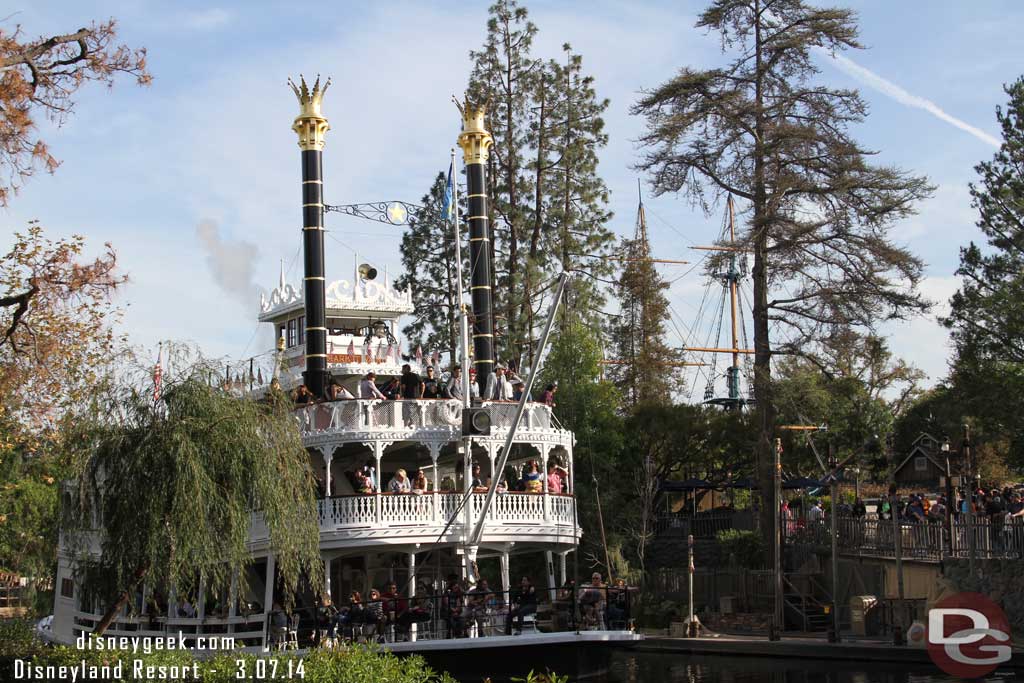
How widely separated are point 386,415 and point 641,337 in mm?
29857

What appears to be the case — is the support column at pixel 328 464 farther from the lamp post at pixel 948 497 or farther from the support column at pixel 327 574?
the lamp post at pixel 948 497

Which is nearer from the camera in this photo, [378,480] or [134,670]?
[134,670]

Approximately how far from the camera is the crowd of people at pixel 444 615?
23.5 m

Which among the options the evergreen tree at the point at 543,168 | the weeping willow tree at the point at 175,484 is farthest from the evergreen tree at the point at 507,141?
the weeping willow tree at the point at 175,484

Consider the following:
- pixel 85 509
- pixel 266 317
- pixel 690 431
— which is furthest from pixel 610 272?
pixel 85 509

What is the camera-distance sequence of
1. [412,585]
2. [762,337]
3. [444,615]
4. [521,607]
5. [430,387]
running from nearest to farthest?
[521,607] < [444,615] < [412,585] < [430,387] < [762,337]

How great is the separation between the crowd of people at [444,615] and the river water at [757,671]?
1424mm

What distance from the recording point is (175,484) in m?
18.2

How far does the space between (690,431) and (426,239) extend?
1183cm

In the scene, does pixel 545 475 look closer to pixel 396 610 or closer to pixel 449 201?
pixel 396 610

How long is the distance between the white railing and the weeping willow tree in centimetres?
653

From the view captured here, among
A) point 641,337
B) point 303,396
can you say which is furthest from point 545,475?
point 641,337

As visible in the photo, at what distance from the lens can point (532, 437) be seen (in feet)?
89.4

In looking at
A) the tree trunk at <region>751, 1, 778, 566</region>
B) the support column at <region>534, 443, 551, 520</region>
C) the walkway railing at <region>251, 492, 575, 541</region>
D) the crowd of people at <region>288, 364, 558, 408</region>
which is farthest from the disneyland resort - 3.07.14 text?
the tree trunk at <region>751, 1, 778, 566</region>
